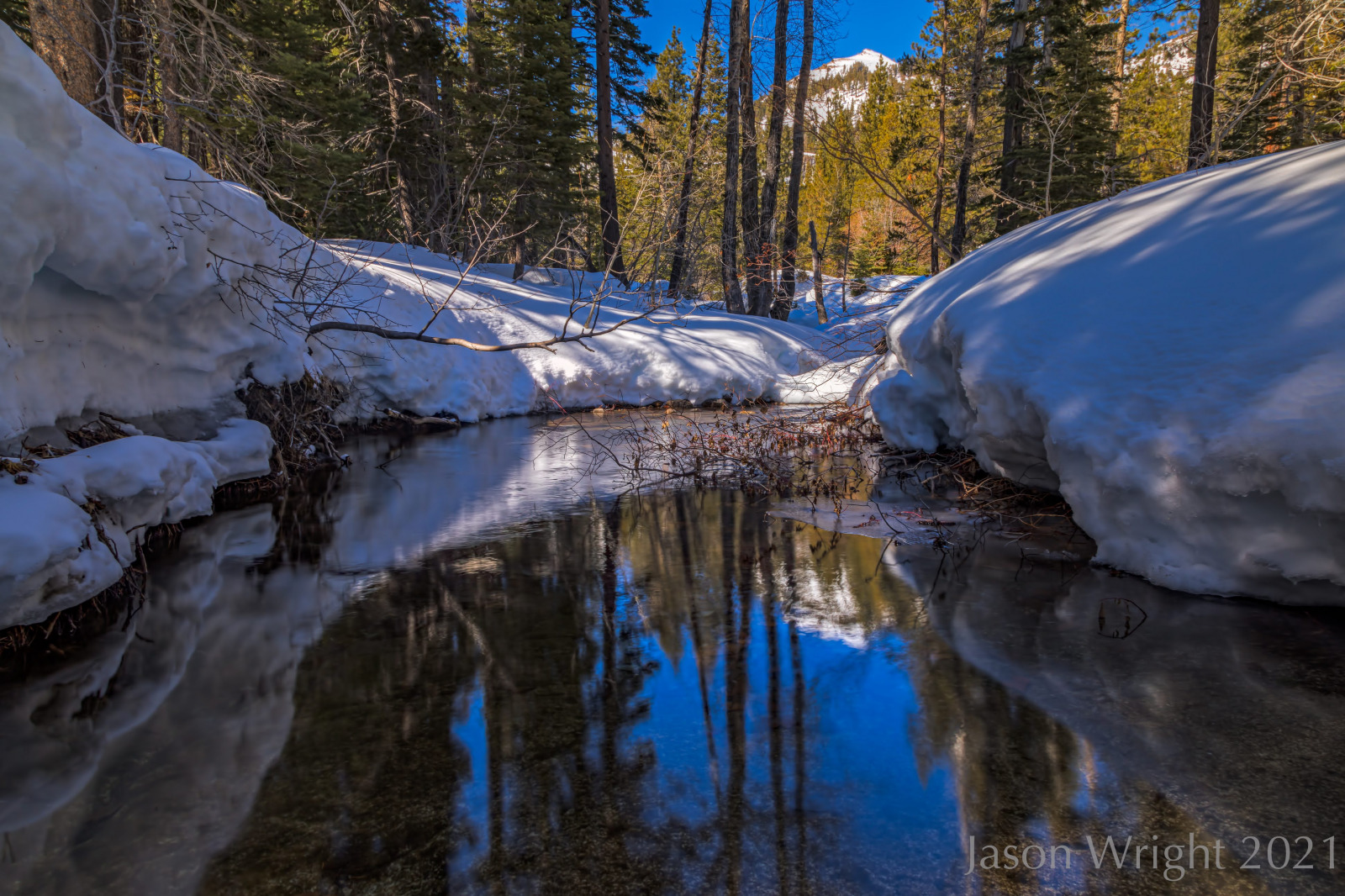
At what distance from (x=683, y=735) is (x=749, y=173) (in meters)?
19.2

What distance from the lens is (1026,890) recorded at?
2.33 m

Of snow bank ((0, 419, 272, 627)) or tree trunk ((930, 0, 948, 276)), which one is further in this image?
tree trunk ((930, 0, 948, 276))

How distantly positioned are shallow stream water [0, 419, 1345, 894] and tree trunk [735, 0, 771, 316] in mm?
13415

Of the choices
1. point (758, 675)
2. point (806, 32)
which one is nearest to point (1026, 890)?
point (758, 675)

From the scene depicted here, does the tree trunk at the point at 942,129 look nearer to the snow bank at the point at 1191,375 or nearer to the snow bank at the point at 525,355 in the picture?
the snow bank at the point at 525,355

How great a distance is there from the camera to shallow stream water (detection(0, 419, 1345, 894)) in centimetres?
250

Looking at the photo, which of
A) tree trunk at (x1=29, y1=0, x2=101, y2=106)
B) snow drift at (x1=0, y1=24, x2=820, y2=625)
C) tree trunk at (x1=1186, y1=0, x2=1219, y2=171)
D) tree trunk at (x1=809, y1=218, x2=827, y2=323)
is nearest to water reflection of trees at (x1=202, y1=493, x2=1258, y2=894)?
snow drift at (x1=0, y1=24, x2=820, y2=625)

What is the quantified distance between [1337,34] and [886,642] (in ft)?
33.1

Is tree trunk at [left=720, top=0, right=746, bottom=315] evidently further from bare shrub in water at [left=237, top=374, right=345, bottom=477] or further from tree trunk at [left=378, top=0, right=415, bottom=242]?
bare shrub in water at [left=237, top=374, right=345, bottom=477]

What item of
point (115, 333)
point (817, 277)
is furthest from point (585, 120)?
point (115, 333)

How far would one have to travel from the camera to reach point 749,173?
2042 centimetres

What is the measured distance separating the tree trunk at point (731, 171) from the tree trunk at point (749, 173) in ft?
0.56

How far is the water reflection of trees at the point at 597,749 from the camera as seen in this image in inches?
98.3

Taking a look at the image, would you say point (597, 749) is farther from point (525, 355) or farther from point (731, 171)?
point (731, 171)
